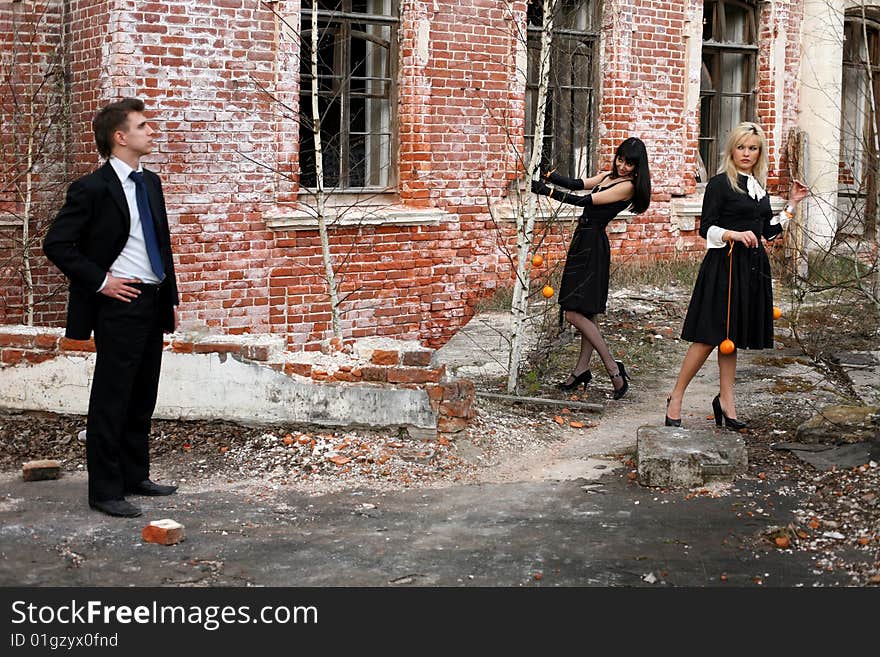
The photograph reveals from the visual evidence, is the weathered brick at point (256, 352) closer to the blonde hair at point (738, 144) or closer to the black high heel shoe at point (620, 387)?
the black high heel shoe at point (620, 387)

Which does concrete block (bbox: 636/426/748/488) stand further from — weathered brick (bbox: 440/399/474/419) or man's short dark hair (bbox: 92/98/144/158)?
man's short dark hair (bbox: 92/98/144/158)

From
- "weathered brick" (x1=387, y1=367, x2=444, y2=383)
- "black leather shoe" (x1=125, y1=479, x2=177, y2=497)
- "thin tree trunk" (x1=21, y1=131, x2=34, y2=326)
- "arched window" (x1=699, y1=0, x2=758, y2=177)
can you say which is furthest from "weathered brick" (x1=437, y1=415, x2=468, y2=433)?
"arched window" (x1=699, y1=0, x2=758, y2=177)

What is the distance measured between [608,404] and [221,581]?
4.27 metres

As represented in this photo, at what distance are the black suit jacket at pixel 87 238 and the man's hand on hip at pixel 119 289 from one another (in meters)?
0.04

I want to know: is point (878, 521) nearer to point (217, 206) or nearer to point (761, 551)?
point (761, 551)

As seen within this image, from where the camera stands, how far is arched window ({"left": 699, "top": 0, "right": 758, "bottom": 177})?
14523mm

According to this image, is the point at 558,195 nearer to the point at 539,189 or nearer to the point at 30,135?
the point at 539,189

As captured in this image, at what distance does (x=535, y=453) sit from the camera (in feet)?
23.9

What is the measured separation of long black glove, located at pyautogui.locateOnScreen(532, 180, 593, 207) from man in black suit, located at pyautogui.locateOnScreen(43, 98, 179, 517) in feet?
9.98

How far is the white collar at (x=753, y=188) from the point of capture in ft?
24.1

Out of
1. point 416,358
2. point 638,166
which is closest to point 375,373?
point 416,358

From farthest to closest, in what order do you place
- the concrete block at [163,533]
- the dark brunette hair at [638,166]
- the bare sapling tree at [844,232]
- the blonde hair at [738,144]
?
the bare sapling tree at [844,232] < the dark brunette hair at [638,166] < the blonde hair at [738,144] < the concrete block at [163,533]

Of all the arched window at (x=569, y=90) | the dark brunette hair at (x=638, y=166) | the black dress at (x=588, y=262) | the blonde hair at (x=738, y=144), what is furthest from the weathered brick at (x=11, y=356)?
the arched window at (x=569, y=90)

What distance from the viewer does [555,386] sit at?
29.1 ft
